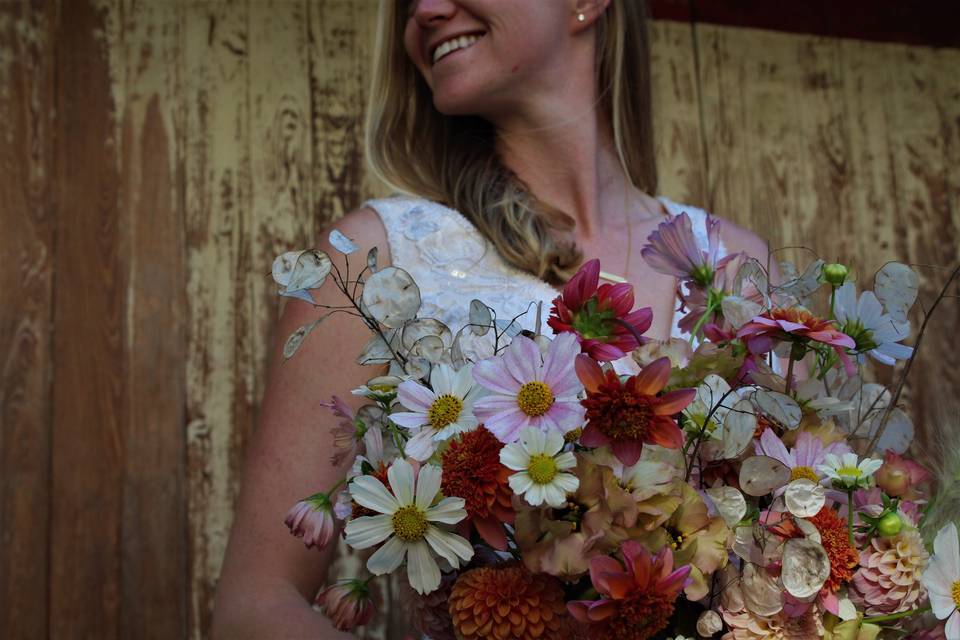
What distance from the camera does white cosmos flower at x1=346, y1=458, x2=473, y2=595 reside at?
72 centimetres

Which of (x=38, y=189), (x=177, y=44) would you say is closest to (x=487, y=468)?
(x=38, y=189)

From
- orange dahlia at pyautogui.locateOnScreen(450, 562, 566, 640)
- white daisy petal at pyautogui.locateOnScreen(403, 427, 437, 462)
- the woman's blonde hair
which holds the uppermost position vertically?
white daisy petal at pyautogui.locateOnScreen(403, 427, 437, 462)

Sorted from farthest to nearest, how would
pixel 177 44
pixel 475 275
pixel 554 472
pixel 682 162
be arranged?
pixel 682 162
pixel 177 44
pixel 475 275
pixel 554 472

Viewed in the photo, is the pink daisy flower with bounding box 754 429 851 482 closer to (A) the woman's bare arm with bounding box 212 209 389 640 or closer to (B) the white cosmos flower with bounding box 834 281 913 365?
(B) the white cosmos flower with bounding box 834 281 913 365

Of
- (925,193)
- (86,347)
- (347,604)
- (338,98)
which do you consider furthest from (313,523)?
(925,193)

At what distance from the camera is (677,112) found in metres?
2.25

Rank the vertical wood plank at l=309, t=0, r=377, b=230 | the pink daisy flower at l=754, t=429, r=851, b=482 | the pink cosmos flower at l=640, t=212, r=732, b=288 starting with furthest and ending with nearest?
the vertical wood plank at l=309, t=0, r=377, b=230
the pink cosmos flower at l=640, t=212, r=732, b=288
the pink daisy flower at l=754, t=429, r=851, b=482

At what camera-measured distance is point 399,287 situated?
31.1 inches

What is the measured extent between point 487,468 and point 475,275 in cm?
84

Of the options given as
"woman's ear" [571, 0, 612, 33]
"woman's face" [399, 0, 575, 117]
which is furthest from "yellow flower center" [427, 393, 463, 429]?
"woman's ear" [571, 0, 612, 33]

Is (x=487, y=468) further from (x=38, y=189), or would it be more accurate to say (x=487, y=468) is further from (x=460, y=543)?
(x=38, y=189)

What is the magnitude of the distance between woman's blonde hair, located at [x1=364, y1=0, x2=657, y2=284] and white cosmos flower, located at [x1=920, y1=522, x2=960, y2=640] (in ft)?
2.78

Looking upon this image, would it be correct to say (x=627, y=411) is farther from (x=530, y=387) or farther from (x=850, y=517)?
(x=850, y=517)

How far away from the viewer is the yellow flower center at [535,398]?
71cm
